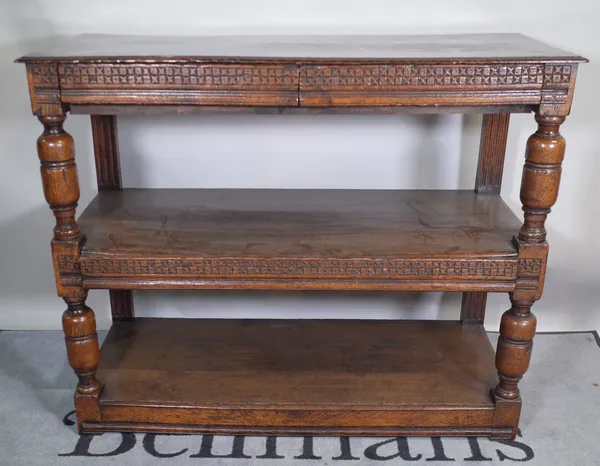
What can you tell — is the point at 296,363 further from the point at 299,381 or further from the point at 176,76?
the point at 176,76

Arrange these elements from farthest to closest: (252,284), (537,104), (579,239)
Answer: (579,239)
(252,284)
(537,104)

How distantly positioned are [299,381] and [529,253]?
77 cm

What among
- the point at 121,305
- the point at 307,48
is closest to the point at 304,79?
the point at 307,48

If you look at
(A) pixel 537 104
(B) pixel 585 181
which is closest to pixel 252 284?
(A) pixel 537 104

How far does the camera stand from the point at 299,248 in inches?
76.4

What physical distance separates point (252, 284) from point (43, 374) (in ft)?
3.07

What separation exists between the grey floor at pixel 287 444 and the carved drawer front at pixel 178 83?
3.24ft

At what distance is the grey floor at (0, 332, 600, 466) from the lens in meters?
2.05

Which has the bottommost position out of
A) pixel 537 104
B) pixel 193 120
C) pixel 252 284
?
pixel 252 284

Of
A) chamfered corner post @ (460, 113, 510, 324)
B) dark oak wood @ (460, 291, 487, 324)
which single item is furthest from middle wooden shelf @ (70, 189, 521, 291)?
dark oak wood @ (460, 291, 487, 324)

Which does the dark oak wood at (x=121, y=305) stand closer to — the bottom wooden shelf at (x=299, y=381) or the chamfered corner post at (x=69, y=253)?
the bottom wooden shelf at (x=299, y=381)

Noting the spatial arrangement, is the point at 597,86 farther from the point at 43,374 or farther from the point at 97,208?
the point at 43,374

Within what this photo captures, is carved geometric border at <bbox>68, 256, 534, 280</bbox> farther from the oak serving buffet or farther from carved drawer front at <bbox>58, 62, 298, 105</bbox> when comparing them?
carved drawer front at <bbox>58, 62, 298, 105</bbox>

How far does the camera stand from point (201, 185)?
242 centimetres
